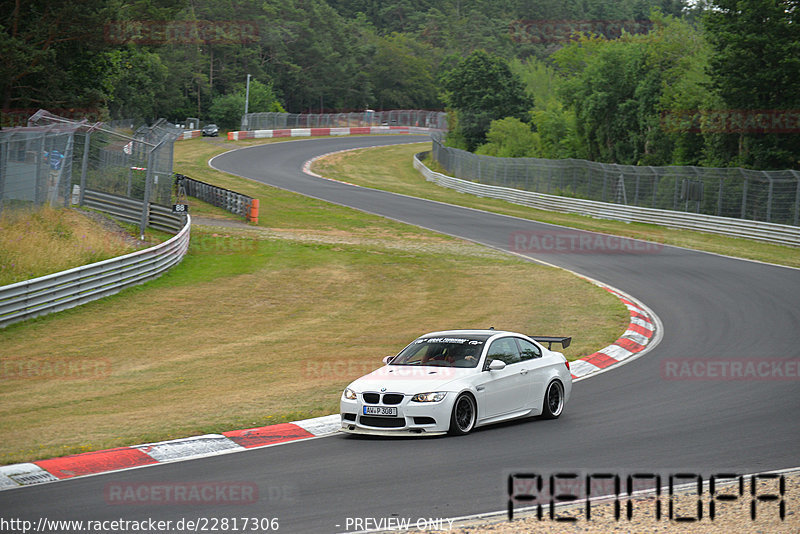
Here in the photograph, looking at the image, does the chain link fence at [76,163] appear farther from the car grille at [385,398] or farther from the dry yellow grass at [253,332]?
the car grille at [385,398]

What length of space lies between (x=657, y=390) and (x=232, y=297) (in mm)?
13097

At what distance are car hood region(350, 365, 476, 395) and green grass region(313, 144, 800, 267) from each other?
2178 cm

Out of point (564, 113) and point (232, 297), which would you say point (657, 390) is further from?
point (564, 113)

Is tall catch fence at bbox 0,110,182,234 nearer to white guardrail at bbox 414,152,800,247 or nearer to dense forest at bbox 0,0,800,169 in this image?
dense forest at bbox 0,0,800,169

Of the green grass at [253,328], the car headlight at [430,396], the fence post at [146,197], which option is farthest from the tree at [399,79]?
the car headlight at [430,396]

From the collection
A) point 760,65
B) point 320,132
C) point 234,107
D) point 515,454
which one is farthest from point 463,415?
point 234,107

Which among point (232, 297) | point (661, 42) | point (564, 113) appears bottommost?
point (232, 297)

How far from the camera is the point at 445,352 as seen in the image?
12086 mm

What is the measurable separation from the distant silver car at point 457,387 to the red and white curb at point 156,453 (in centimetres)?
78

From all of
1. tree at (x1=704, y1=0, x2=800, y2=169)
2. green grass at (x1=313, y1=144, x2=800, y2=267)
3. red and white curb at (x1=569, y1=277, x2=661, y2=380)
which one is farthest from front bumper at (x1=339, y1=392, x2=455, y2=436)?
tree at (x1=704, y1=0, x2=800, y2=169)

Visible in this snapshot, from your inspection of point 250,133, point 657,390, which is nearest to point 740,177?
point 657,390

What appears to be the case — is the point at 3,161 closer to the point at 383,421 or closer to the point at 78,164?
the point at 78,164

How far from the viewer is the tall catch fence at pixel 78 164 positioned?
74.1ft

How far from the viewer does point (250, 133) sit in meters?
92.1
